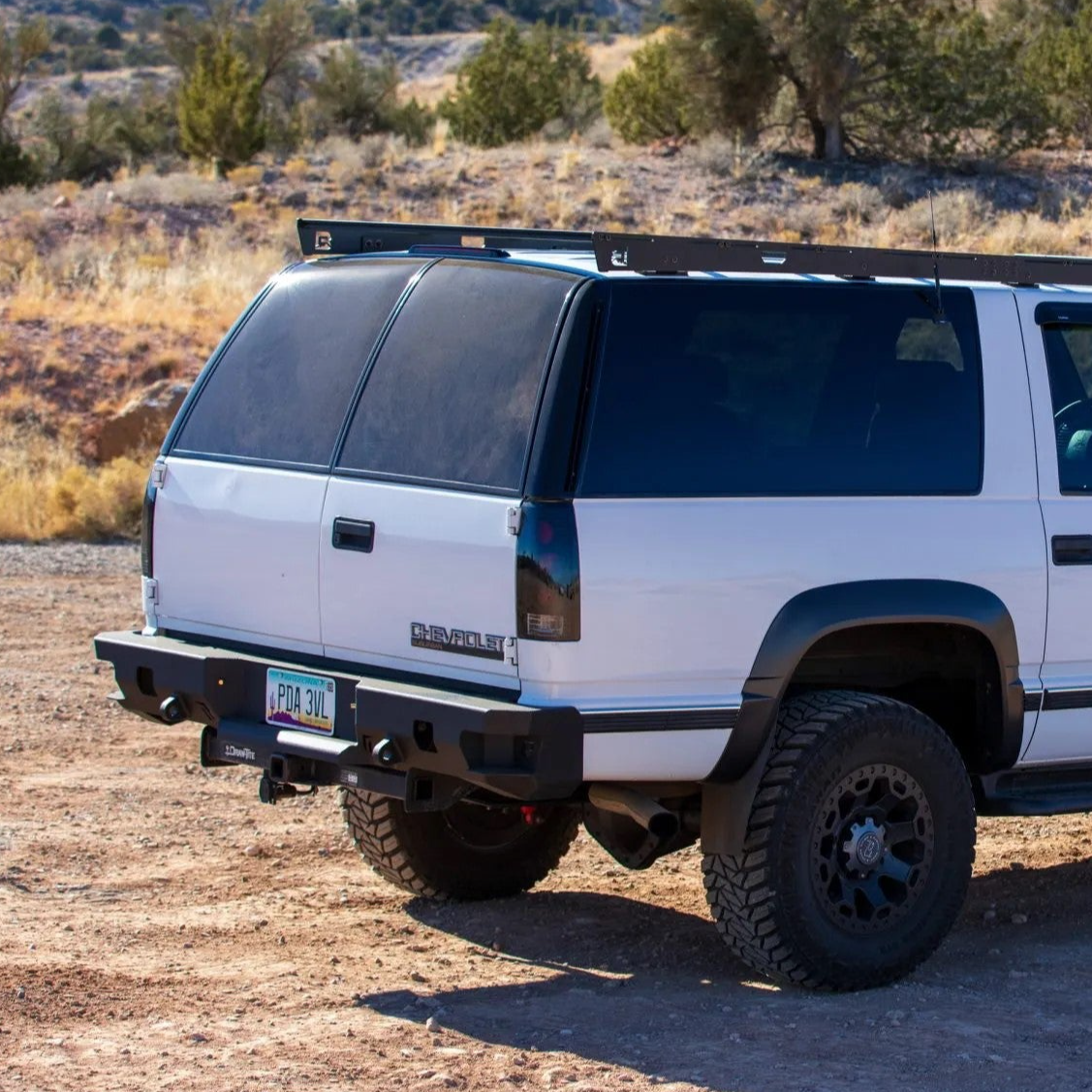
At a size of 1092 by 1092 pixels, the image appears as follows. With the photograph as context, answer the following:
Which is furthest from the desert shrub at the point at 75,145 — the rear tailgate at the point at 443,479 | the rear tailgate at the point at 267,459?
the rear tailgate at the point at 443,479

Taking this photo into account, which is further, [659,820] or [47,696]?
[47,696]

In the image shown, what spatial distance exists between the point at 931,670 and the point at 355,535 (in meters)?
1.85

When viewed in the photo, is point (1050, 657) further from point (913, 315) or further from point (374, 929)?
point (374, 929)

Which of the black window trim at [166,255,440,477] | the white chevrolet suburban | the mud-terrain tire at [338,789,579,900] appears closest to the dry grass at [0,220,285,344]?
the mud-terrain tire at [338,789,579,900]

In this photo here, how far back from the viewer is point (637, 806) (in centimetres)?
498

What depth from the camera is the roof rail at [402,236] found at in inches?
229

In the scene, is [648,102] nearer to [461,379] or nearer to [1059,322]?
[1059,322]

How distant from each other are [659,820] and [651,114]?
31270mm

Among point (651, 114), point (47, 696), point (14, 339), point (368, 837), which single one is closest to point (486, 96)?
point (651, 114)

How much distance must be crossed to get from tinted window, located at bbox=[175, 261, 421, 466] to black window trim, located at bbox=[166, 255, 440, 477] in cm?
1

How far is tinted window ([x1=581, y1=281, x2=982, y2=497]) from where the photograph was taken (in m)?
4.92

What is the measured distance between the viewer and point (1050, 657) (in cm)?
558

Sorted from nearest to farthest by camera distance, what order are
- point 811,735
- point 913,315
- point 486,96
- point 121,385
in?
point 811,735 < point 913,315 < point 121,385 < point 486,96

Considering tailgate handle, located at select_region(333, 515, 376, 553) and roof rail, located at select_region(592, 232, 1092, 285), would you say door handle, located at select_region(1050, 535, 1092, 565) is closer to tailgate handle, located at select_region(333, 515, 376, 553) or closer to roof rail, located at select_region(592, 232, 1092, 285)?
roof rail, located at select_region(592, 232, 1092, 285)
